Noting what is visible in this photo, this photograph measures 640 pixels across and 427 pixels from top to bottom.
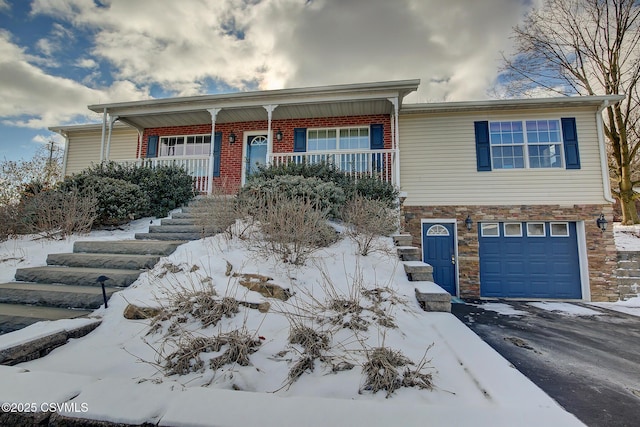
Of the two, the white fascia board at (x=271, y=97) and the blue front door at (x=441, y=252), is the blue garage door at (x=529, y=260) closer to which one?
the blue front door at (x=441, y=252)

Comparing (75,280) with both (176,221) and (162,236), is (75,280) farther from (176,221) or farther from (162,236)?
(176,221)

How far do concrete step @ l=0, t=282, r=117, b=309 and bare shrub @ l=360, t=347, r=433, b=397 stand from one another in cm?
293

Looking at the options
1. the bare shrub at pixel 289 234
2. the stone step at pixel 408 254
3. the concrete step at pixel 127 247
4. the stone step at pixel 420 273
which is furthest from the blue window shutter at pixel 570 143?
the concrete step at pixel 127 247

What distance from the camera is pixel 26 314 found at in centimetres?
280

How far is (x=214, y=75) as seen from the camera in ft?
28.6

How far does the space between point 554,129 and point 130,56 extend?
40.4ft

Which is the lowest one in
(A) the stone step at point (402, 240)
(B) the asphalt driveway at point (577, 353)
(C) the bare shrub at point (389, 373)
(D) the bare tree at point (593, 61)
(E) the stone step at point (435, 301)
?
(B) the asphalt driveway at point (577, 353)

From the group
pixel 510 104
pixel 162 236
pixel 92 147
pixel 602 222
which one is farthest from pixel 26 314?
pixel 602 222

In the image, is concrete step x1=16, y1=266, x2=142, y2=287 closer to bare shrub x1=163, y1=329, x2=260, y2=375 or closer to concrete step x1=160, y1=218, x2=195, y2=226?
bare shrub x1=163, y1=329, x2=260, y2=375

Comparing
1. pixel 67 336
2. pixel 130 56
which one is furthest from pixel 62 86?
pixel 67 336

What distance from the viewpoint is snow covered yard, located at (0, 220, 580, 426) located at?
139 centimetres

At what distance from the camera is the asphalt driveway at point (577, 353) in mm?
2422

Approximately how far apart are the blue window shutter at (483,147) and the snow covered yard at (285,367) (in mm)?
5980

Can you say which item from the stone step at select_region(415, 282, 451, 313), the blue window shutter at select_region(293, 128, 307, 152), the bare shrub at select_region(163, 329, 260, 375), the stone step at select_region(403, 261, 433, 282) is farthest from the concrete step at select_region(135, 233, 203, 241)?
Answer: the blue window shutter at select_region(293, 128, 307, 152)
